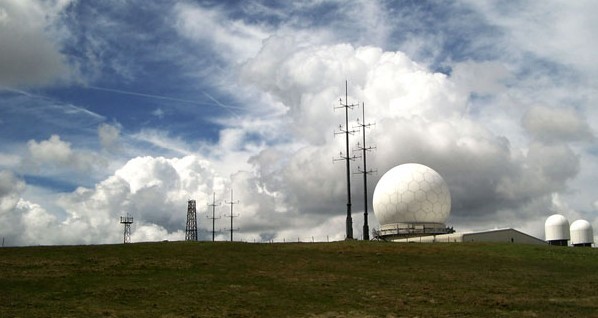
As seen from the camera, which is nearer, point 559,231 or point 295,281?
point 295,281

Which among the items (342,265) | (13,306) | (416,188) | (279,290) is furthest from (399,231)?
(13,306)

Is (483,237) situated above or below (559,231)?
below

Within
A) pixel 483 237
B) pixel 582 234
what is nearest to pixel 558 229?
pixel 582 234

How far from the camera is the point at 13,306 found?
87.3ft

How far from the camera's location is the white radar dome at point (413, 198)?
64875 mm

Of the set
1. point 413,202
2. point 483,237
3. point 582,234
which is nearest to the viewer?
point 483,237

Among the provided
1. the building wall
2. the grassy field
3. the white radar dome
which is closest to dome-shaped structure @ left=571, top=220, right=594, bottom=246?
the building wall

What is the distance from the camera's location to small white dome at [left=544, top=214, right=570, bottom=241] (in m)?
82.8

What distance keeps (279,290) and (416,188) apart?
3660 cm

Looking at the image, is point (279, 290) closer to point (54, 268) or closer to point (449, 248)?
point (54, 268)

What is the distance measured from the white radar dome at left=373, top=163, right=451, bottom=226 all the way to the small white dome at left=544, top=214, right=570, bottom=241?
77.9 feet

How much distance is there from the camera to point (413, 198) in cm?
6481

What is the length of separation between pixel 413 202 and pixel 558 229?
29.7 metres

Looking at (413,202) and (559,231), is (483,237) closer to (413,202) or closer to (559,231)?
(413,202)
